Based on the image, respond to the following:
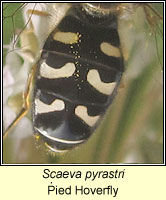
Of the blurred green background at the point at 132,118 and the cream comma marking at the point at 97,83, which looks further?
the blurred green background at the point at 132,118

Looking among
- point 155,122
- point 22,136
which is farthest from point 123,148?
point 22,136

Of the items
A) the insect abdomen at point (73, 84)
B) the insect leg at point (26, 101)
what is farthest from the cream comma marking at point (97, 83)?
the insect leg at point (26, 101)

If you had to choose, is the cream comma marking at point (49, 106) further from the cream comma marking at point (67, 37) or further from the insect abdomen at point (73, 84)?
the cream comma marking at point (67, 37)

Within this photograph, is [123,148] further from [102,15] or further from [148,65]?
[102,15]

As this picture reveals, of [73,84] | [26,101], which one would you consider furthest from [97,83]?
[26,101]

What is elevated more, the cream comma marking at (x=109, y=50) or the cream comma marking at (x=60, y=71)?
the cream comma marking at (x=109, y=50)

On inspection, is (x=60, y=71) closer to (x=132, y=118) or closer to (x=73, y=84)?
(x=73, y=84)
